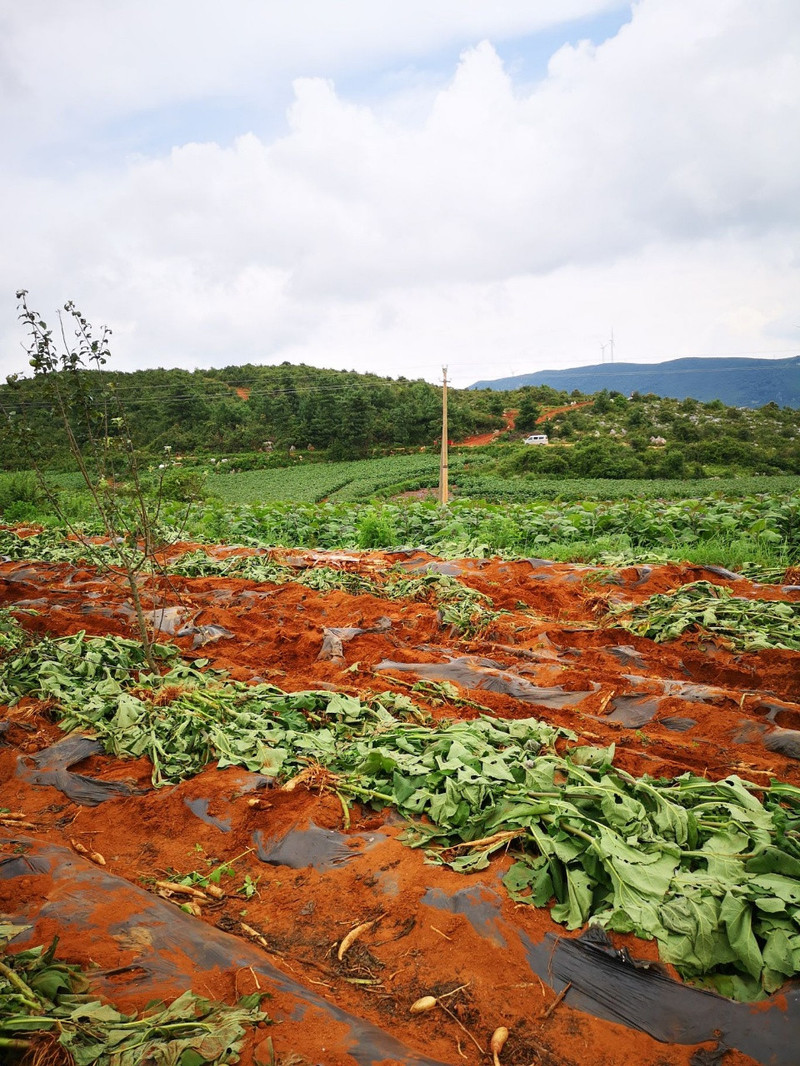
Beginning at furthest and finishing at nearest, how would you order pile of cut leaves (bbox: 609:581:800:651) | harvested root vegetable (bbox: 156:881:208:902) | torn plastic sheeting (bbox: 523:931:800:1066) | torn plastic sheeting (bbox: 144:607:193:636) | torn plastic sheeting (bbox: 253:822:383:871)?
torn plastic sheeting (bbox: 144:607:193:636) → pile of cut leaves (bbox: 609:581:800:651) → torn plastic sheeting (bbox: 253:822:383:871) → harvested root vegetable (bbox: 156:881:208:902) → torn plastic sheeting (bbox: 523:931:800:1066)

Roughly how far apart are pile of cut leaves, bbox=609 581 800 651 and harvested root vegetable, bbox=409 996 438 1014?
4.01 m

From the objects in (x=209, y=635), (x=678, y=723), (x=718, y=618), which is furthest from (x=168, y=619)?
(x=718, y=618)

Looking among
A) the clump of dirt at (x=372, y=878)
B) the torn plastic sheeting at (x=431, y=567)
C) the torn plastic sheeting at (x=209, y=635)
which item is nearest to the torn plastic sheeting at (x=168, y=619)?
the torn plastic sheeting at (x=209, y=635)

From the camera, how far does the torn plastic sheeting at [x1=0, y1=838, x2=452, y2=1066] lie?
1.90m

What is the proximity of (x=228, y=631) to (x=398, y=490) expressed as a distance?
29.0m

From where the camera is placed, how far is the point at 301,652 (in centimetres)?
524

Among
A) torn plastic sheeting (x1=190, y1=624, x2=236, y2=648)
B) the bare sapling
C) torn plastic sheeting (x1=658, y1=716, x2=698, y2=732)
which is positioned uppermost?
the bare sapling

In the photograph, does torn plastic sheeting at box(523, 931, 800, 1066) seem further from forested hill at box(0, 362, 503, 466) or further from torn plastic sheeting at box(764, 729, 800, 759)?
forested hill at box(0, 362, 503, 466)

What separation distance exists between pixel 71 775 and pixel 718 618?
5.06 metres

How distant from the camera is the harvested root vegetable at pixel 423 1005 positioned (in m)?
2.04

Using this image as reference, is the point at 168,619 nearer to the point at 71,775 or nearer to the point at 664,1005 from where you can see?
the point at 71,775

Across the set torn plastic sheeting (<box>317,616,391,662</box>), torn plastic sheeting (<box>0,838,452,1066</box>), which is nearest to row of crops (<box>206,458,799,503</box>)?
torn plastic sheeting (<box>317,616,391,662</box>)

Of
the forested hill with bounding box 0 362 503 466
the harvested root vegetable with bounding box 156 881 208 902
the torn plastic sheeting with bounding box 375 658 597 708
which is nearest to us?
the harvested root vegetable with bounding box 156 881 208 902

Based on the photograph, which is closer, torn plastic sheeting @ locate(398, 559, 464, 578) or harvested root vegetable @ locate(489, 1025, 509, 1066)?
harvested root vegetable @ locate(489, 1025, 509, 1066)
